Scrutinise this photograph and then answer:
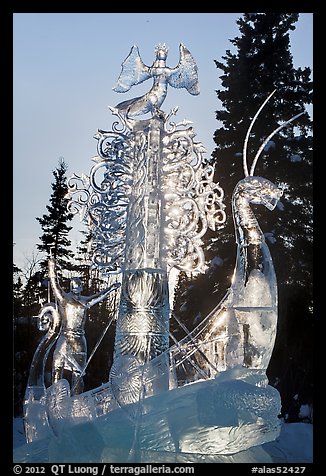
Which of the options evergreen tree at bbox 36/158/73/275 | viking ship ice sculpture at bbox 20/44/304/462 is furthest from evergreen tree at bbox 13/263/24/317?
viking ship ice sculpture at bbox 20/44/304/462

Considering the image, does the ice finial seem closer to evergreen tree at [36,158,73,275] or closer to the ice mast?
the ice mast

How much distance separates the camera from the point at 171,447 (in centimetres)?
458

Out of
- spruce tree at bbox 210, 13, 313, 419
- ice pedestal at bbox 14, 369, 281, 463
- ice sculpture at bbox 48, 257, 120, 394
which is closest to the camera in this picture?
ice pedestal at bbox 14, 369, 281, 463

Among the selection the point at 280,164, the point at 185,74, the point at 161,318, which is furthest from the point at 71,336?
the point at 280,164

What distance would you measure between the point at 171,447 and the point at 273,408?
89 centimetres

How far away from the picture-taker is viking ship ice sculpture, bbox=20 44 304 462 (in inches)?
179

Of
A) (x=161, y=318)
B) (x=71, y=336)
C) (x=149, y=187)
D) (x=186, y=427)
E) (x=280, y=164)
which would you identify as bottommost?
(x=186, y=427)

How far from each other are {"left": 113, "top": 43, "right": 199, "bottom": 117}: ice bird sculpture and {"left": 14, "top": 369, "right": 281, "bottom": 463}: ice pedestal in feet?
11.7

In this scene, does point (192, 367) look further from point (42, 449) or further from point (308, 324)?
point (308, 324)

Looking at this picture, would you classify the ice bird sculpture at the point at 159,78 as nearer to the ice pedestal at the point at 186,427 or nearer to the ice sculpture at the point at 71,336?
the ice sculpture at the point at 71,336

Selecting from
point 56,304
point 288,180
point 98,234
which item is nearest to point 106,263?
point 98,234

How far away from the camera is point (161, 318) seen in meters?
6.05

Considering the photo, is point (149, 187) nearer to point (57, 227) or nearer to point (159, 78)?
point (159, 78)

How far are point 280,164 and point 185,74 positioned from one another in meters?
5.09
